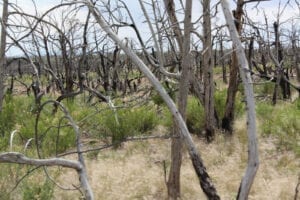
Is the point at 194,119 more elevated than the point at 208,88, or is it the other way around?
the point at 208,88

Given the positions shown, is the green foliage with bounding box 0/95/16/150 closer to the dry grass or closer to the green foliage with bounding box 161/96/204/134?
the dry grass

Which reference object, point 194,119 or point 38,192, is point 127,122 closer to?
point 194,119

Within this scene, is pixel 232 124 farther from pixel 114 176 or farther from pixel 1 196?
pixel 1 196

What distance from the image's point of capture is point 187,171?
5.39m

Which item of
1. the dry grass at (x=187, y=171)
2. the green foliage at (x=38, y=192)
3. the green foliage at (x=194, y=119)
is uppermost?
the green foliage at (x=194, y=119)

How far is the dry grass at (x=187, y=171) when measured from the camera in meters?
4.89

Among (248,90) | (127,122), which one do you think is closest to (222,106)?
(127,122)

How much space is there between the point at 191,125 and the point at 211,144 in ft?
2.13

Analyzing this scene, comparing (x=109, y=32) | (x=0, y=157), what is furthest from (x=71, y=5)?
(x=0, y=157)

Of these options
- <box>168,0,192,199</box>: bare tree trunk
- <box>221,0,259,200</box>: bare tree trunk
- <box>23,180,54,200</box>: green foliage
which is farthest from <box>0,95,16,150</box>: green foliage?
<box>221,0,259,200</box>: bare tree trunk

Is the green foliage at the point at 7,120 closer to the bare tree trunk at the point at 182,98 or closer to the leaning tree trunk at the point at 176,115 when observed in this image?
the bare tree trunk at the point at 182,98

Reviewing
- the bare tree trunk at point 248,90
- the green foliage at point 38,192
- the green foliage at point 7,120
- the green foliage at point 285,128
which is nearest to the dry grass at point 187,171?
the green foliage at point 285,128

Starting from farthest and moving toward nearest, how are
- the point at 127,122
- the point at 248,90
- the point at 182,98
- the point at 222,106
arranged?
the point at 222,106 → the point at 127,122 → the point at 182,98 → the point at 248,90

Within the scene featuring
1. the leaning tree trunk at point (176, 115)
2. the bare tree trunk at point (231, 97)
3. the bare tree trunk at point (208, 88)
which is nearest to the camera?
the leaning tree trunk at point (176, 115)
